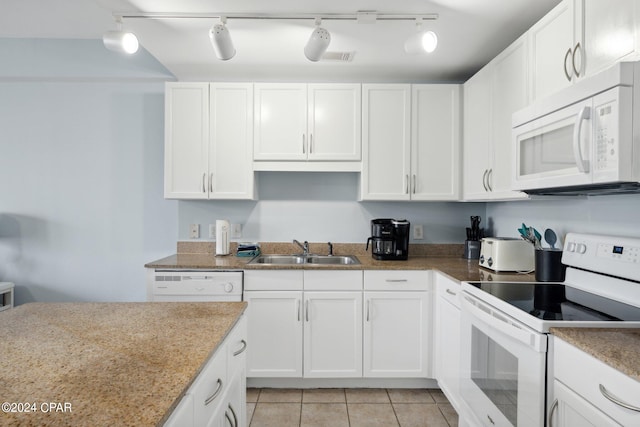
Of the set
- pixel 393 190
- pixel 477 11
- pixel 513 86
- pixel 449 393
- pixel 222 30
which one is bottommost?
pixel 449 393

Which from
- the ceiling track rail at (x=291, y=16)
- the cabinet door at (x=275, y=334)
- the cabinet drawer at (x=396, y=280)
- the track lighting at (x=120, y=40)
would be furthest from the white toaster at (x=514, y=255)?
the track lighting at (x=120, y=40)

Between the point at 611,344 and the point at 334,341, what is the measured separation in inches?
65.6

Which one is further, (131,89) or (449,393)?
(131,89)

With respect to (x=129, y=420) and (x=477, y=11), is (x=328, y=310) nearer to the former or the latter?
(x=129, y=420)

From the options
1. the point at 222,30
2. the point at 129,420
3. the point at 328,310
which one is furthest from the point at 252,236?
the point at 129,420

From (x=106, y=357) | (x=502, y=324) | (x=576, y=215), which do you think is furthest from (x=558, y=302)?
(x=106, y=357)

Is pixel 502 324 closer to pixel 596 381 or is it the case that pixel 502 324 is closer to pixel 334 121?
pixel 596 381

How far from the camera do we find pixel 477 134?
2.51 metres

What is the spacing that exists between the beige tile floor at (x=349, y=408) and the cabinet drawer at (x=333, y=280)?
73cm

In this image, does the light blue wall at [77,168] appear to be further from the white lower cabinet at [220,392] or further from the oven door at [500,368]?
the oven door at [500,368]

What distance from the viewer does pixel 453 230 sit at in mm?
3066

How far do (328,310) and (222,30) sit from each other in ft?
6.05

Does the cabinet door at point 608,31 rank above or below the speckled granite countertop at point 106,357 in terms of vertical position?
above

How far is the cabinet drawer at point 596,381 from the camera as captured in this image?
2.96 ft
